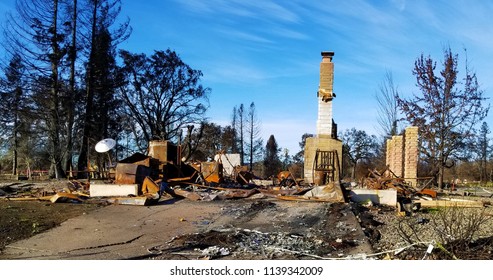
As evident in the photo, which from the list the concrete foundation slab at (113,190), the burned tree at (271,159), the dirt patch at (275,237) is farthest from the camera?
the burned tree at (271,159)

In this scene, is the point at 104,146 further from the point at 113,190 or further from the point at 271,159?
the point at 271,159

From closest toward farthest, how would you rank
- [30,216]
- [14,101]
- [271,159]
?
1. [30,216]
2. [14,101]
3. [271,159]

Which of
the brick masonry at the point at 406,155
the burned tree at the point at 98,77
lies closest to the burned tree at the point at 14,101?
the burned tree at the point at 98,77

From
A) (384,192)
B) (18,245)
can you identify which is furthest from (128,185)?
(384,192)

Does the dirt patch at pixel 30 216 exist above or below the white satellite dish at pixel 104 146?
below

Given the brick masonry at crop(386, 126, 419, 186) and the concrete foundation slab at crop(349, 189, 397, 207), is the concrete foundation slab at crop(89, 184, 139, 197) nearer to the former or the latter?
the concrete foundation slab at crop(349, 189, 397, 207)

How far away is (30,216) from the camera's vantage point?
8938mm

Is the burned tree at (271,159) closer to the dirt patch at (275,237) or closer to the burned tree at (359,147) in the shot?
the burned tree at (359,147)

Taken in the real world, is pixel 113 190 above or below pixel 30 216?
above

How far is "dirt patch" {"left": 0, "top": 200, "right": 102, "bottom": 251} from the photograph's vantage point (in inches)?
287

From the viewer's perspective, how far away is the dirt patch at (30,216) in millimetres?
7278

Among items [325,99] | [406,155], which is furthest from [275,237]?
[406,155]

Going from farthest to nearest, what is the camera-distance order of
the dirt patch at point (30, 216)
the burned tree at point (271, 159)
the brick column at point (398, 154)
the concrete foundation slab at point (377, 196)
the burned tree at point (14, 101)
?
the burned tree at point (271, 159) → the burned tree at point (14, 101) → the brick column at point (398, 154) → the concrete foundation slab at point (377, 196) → the dirt patch at point (30, 216)
